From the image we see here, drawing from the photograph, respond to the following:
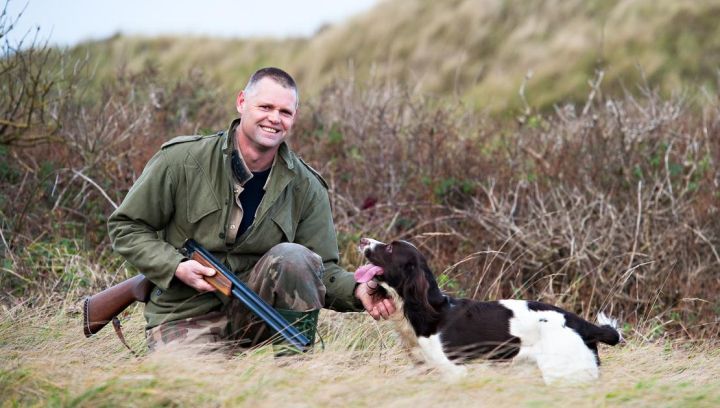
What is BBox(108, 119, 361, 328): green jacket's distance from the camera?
4.99m

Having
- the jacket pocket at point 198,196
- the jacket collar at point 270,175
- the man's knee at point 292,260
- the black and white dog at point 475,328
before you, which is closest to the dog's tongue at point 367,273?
the black and white dog at point 475,328

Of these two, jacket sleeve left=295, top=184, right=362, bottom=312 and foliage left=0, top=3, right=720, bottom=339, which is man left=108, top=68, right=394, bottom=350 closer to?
jacket sleeve left=295, top=184, right=362, bottom=312

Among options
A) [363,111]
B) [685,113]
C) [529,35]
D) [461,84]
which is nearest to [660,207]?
[685,113]

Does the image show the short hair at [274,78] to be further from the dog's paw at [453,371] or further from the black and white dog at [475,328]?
the dog's paw at [453,371]

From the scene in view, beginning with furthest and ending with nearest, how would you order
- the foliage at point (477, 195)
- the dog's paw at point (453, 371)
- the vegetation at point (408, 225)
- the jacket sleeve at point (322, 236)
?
the foliage at point (477, 195)
the jacket sleeve at point (322, 236)
the dog's paw at point (453, 371)
the vegetation at point (408, 225)

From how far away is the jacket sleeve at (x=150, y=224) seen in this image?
16.0 feet

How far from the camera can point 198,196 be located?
16.6 feet

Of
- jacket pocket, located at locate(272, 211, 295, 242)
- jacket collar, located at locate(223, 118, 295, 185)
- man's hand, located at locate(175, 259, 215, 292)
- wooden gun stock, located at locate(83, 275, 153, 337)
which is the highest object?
jacket collar, located at locate(223, 118, 295, 185)

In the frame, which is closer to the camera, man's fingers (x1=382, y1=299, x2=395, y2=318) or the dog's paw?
the dog's paw

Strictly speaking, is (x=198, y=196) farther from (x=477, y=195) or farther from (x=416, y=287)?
(x=477, y=195)

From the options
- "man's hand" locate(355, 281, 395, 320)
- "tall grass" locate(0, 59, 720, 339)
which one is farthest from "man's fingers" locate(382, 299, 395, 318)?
"tall grass" locate(0, 59, 720, 339)

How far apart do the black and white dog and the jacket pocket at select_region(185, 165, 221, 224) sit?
0.79 metres

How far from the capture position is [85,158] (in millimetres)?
8680

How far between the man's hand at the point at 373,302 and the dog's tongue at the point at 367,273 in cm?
3
